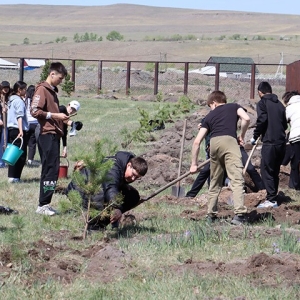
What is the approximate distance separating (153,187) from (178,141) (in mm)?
5511

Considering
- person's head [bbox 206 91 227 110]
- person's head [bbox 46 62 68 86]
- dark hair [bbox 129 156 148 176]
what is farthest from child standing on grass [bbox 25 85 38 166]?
dark hair [bbox 129 156 148 176]

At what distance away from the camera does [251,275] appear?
723cm

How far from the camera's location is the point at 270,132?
1173cm

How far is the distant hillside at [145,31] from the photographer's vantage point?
82.6 m

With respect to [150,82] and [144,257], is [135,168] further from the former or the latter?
[150,82]

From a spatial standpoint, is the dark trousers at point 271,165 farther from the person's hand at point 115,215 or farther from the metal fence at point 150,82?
the metal fence at point 150,82

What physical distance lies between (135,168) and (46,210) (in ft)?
7.23

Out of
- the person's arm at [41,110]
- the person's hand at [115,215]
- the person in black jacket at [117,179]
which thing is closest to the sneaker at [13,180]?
the person's arm at [41,110]

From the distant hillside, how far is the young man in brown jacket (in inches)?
2473

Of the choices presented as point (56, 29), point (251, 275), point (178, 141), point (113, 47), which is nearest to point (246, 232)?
point (251, 275)

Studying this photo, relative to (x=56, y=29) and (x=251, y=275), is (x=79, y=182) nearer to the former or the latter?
(x=251, y=275)

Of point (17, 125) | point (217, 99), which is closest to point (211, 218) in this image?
point (217, 99)

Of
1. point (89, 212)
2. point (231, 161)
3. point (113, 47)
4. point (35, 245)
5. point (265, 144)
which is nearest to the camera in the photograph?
point (35, 245)

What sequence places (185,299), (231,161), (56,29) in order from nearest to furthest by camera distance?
(185,299)
(231,161)
(56,29)
